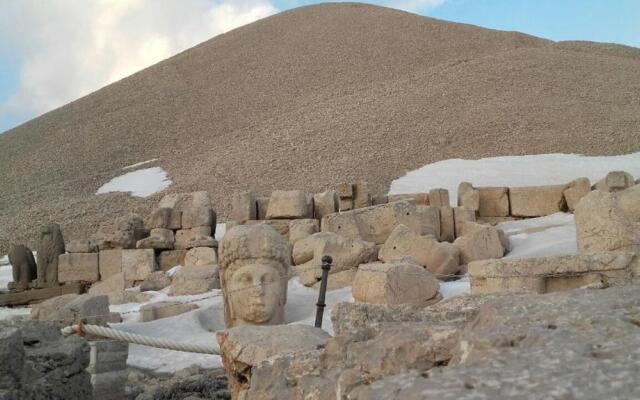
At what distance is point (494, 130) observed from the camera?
89.0 ft

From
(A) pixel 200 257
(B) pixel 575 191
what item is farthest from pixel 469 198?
(A) pixel 200 257

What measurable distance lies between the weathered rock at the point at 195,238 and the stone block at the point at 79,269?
1.62 m

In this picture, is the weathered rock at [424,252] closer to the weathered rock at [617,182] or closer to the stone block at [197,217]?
the weathered rock at [617,182]

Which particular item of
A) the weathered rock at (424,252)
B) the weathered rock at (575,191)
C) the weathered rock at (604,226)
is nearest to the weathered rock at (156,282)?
the weathered rock at (424,252)

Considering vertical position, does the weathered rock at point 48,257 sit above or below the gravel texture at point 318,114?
below

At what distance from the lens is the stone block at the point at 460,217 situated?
40.2 ft

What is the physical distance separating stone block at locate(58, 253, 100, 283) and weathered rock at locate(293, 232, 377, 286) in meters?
4.97

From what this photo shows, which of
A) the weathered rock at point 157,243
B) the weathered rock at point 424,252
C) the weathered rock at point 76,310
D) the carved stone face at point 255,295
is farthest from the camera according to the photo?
the weathered rock at point 157,243

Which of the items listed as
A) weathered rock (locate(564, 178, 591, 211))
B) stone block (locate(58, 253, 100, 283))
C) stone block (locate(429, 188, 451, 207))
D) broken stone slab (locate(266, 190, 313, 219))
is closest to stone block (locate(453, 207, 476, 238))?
stone block (locate(429, 188, 451, 207))

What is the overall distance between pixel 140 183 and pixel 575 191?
65.8 ft

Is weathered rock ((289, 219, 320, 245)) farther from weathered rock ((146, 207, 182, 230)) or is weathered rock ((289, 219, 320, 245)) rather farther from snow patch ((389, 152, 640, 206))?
snow patch ((389, 152, 640, 206))

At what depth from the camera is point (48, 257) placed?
14.0 meters

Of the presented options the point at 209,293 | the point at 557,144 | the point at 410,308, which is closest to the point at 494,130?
the point at 557,144

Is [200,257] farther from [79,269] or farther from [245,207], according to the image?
[79,269]
